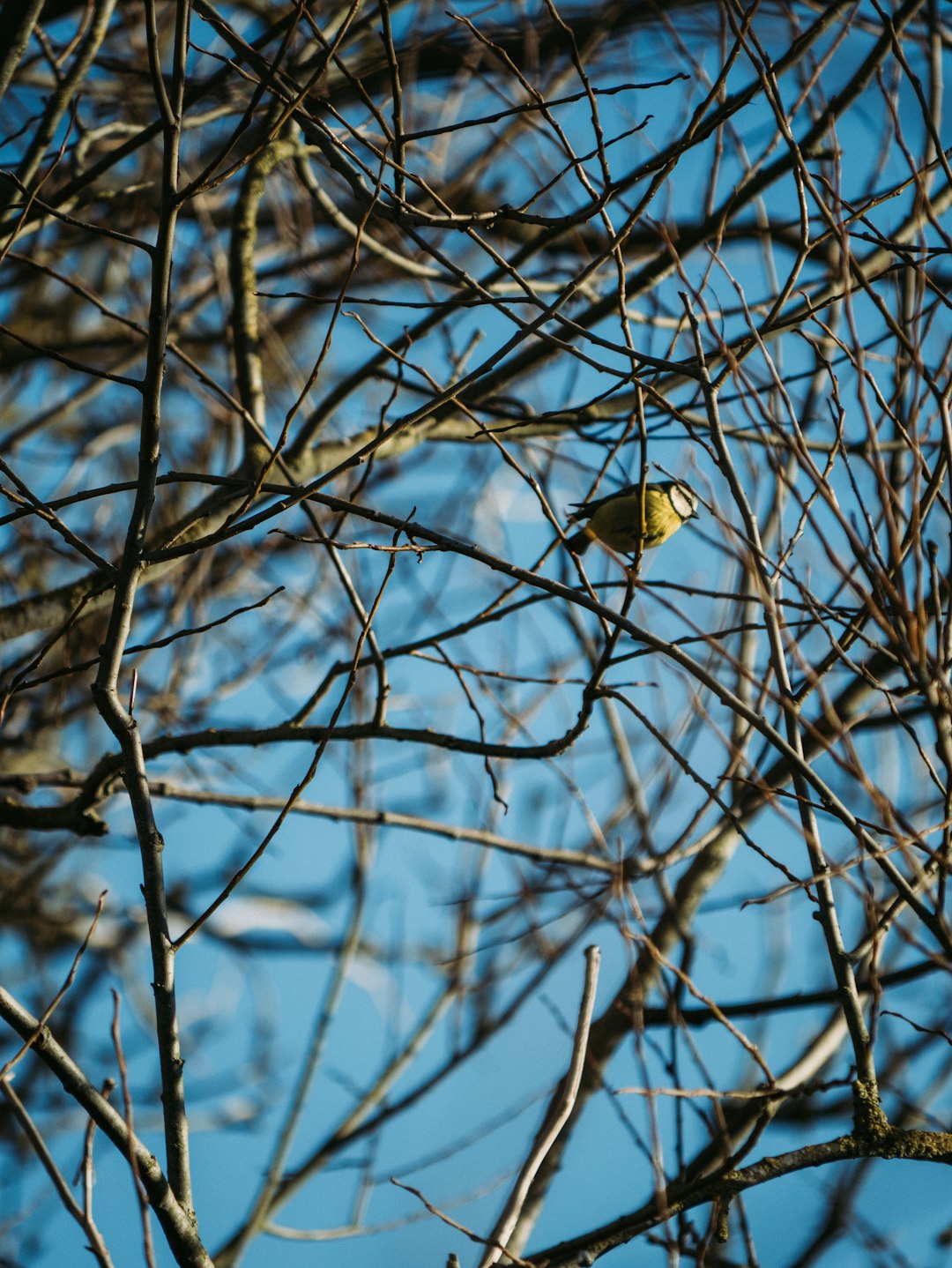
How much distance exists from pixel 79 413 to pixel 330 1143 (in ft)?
12.8

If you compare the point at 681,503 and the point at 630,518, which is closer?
the point at 630,518

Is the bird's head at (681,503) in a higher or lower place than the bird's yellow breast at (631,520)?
higher

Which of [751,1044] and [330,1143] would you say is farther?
[330,1143]

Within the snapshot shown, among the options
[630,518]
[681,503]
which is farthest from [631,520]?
[681,503]

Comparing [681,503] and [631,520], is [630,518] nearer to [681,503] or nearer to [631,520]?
[631,520]

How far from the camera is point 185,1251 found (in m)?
1.47

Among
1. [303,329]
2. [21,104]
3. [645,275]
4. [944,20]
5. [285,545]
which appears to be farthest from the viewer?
[303,329]

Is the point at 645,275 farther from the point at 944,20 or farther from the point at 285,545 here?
the point at 285,545

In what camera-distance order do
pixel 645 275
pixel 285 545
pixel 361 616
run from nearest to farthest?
pixel 361 616, pixel 645 275, pixel 285 545

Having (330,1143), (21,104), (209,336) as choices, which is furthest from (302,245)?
(330,1143)

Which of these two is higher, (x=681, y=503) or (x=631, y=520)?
(x=681, y=503)

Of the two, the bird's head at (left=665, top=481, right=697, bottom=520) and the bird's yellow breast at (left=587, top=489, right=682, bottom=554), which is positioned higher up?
the bird's head at (left=665, top=481, right=697, bottom=520)

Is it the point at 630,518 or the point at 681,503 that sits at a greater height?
the point at 681,503

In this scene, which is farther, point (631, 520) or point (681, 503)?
point (681, 503)
